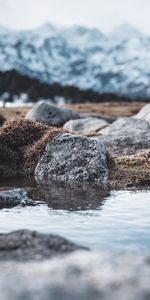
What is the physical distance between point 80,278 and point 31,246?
5.62 ft

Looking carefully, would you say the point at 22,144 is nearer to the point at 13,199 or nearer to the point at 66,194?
the point at 66,194

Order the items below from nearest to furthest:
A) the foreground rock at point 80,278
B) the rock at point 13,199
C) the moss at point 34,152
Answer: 1. the foreground rock at point 80,278
2. the rock at point 13,199
3. the moss at point 34,152

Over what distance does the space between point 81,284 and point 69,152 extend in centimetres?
1526

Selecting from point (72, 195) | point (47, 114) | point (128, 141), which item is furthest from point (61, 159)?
point (47, 114)

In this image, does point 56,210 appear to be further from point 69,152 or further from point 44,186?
point 69,152

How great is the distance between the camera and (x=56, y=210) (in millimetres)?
15961

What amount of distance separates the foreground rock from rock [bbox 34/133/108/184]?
13.0m

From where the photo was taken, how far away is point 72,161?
22875mm

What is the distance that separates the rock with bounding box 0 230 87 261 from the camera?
934 centimetres

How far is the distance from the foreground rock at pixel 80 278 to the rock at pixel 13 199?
7256 mm

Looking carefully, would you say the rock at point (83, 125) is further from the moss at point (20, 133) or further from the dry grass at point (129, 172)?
the dry grass at point (129, 172)

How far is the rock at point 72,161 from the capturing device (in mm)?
22406

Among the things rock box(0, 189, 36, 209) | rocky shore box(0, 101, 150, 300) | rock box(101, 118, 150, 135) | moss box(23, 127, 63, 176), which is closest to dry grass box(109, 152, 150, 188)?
rocky shore box(0, 101, 150, 300)

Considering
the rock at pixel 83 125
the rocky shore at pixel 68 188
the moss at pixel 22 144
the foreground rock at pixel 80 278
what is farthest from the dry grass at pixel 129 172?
the rock at pixel 83 125
